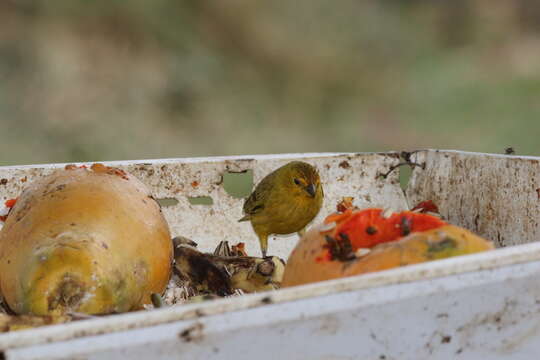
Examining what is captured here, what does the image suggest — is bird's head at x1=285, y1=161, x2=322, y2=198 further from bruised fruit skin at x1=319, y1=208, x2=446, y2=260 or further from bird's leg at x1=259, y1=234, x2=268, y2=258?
bruised fruit skin at x1=319, y1=208, x2=446, y2=260

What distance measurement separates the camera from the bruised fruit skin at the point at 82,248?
1277mm

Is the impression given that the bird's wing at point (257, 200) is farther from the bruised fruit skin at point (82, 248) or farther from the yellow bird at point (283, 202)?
the bruised fruit skin at point (82, 248)

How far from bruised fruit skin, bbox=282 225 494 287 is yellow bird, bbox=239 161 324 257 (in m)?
1.26

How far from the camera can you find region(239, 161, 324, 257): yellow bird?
2.48 meters

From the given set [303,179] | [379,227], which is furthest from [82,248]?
[303,179]

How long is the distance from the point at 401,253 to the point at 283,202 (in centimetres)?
149

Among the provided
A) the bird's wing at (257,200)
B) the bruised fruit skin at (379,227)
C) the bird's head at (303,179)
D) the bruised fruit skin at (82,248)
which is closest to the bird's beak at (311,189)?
the bird's head at (303,179)

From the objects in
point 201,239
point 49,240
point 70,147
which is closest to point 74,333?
point 49,240

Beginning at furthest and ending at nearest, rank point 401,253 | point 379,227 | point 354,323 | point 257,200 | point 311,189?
point 257,200 < point 311,189 < point 379,227 < point 401,253 < point 354,323

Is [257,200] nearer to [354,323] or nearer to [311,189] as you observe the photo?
[311,189]

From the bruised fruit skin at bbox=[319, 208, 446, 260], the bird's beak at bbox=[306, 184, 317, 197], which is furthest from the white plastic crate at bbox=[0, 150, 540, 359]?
the bird's beak at bbox=[306, 184, 317, 197]

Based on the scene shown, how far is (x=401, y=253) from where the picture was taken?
110cm

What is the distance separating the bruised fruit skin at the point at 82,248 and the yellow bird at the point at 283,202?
2.81ft

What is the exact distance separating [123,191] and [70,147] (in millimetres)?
4951
